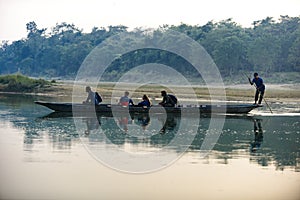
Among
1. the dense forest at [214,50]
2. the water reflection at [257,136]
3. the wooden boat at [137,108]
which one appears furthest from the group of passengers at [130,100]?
the dense forest at [214,50]

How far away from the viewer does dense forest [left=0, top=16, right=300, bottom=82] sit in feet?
184

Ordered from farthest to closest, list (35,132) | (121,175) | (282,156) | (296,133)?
(296,133) < (35,132) < (282,156) < (121,175)

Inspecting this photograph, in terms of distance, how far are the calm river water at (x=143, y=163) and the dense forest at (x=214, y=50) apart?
35558 millimetres

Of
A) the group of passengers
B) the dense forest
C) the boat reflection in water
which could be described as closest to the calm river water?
the boat reflection in water

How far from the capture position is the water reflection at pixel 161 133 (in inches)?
574

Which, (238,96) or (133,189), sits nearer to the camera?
(133,189)

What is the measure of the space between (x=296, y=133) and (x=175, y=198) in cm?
956

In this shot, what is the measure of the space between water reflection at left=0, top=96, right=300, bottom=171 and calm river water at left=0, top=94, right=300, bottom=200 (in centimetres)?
3

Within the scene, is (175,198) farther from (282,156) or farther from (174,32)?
(174,32)

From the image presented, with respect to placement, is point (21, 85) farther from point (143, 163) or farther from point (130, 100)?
point (143, 163)

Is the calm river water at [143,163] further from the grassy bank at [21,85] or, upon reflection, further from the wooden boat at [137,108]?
the grassy bank at [21,85]

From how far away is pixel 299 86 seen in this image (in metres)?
47.4

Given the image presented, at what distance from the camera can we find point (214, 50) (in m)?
59.2

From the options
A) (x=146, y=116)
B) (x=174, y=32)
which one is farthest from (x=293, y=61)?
(x=146, y=116)
